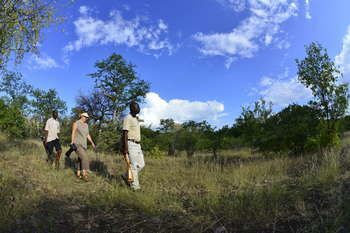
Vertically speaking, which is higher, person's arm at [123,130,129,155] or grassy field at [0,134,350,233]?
person's arm at [123,130,129,155]

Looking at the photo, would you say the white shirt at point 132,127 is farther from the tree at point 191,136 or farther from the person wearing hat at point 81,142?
the tree at point 191,136

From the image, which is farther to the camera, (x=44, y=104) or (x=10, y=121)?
(x=44, y=104)

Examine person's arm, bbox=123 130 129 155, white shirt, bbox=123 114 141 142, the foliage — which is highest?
the foliage

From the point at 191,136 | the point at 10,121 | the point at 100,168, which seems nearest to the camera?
the point at 100,168

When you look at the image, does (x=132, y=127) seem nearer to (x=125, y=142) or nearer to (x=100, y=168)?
(x=125, y=142)

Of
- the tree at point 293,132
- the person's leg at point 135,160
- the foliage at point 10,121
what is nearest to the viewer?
the person's leg at point 135,160

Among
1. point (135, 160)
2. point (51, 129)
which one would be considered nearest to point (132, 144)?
point (135, 160)

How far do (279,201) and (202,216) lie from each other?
1.33m

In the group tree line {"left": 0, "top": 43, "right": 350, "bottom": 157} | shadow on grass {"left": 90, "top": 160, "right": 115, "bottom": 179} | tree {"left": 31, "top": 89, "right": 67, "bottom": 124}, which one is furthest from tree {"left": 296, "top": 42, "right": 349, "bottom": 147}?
tree {"left": 31, "top": 89, "right": 67, "bottom": 124}

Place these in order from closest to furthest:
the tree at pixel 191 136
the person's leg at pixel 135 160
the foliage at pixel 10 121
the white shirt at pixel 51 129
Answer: the person's leg at pixel 135 160 → the white shirt at pixel 51 129 → the foliage at pixel 10 121 → the tree at pixel 191 136

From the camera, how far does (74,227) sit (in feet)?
18.1

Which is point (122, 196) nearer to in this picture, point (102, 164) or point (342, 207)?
point (342, 207)

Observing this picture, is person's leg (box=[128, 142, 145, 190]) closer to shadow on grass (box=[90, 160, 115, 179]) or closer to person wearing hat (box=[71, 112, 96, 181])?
shadow on grass (box=[90, 160, 115, 179])

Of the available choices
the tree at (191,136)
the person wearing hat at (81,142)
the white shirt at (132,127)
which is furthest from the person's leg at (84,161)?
the tree at (191,136)
